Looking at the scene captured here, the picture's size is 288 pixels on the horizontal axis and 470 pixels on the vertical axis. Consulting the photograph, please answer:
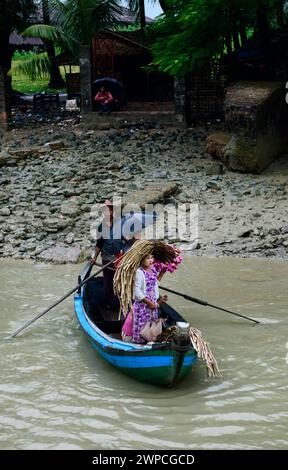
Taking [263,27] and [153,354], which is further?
[263,27]

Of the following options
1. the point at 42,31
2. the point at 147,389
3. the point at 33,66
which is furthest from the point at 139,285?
the point at 33,66

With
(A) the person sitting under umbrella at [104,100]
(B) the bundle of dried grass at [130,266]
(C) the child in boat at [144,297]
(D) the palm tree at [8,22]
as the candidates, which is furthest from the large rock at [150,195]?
(D) the palm tree at [8,22]

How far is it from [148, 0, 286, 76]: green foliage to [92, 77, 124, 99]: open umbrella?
468 cm

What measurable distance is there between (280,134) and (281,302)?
301 inches

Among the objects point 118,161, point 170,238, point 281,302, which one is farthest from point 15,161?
point 281,302

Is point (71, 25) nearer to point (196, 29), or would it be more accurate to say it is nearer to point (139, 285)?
point (196, 29)

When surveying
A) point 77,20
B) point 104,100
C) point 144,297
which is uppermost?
point 77,20

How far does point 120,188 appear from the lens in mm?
14078

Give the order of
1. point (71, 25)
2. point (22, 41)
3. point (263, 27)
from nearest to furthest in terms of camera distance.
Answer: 1. point (263, 27)
2. point (71, 25)
3. point (22, 41)

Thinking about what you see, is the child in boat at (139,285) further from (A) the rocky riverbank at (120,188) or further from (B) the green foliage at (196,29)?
(B) the green foliage at (196,29)

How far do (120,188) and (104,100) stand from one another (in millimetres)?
6489

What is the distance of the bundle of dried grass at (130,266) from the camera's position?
6.71 m

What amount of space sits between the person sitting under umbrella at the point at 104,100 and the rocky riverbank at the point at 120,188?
3.78 ft

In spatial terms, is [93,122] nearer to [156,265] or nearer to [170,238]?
[170,238]
